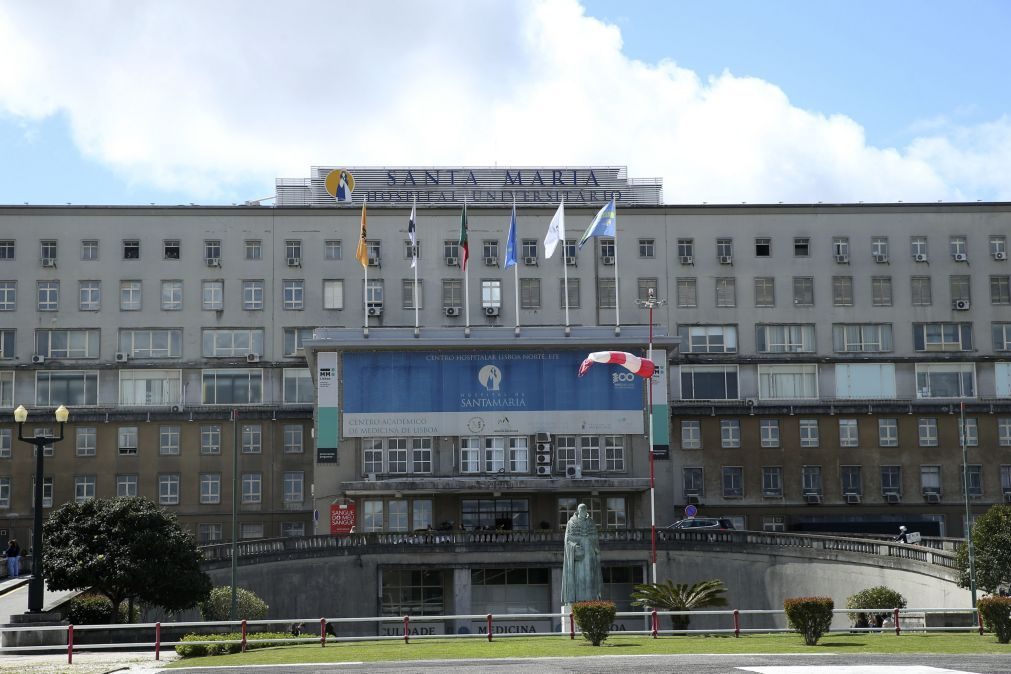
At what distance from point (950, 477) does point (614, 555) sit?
2947 centimetres

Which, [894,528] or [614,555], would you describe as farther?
[894,528]

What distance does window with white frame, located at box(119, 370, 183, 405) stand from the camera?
9156 cm

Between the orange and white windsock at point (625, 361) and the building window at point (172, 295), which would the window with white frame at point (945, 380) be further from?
the building window at point (172, 295)

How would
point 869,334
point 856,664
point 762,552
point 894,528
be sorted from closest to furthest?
point 856,664 → point 762,552 → point 894,528 → point 869,334

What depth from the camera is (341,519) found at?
2960 inches

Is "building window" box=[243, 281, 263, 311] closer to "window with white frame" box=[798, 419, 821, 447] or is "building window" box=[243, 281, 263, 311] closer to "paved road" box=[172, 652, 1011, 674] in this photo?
"window with white frame" box=[798, 419, 821, 447]

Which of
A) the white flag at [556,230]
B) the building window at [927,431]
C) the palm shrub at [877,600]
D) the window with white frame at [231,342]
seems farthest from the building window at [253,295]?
the palm shrub at [877,600]

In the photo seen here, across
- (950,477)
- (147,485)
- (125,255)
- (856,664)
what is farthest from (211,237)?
(856,664)

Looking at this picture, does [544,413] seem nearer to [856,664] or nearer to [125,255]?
[125,255]

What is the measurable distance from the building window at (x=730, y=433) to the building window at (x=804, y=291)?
31.4 feet

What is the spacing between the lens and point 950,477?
8956cm

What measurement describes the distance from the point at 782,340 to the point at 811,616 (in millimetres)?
55484

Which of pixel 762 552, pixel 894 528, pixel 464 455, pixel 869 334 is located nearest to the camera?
pixel 762 552

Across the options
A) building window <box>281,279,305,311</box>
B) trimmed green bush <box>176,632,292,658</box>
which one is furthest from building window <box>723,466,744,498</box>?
trimmed green bush <box>176,632,292,658</box>
